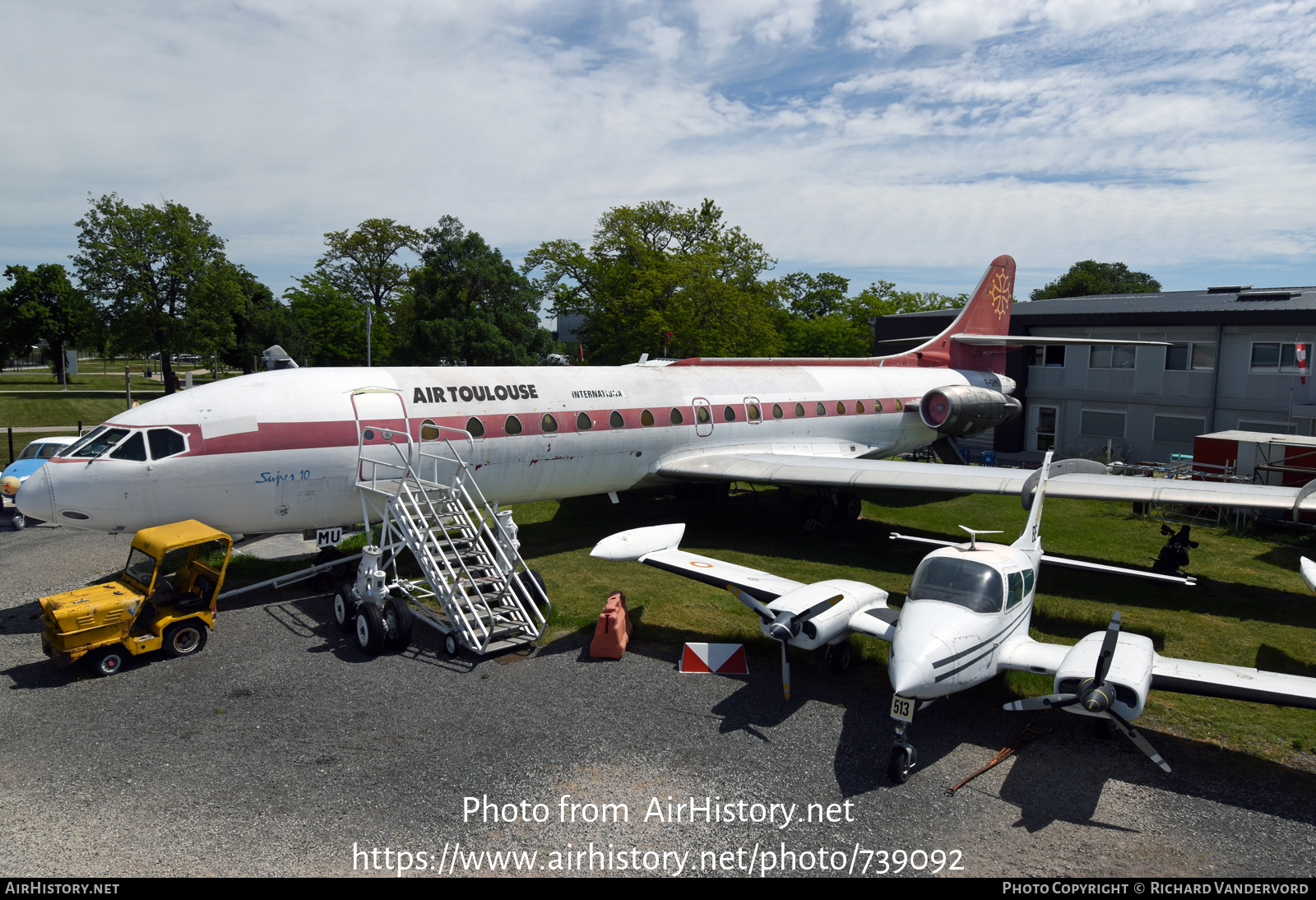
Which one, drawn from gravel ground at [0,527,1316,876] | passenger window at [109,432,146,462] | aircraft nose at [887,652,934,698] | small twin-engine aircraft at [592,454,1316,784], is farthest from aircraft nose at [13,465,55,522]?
aircraft nose at [887,652,934,698]

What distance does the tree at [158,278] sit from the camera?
137ft

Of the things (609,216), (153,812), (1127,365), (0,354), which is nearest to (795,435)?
(153,812)

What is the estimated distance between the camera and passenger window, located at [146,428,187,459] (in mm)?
11336

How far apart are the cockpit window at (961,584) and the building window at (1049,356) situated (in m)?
26.0

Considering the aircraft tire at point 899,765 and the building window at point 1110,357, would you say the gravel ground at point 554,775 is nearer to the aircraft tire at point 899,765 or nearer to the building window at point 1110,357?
the aircraft tire at point 899,765

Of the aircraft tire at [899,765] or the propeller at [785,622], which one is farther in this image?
the propeller at [785,622]

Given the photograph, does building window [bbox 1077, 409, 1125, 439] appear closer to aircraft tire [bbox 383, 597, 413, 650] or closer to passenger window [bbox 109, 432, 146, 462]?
aircraft tire [bbox 383, 597, 413, 650]

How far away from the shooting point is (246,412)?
11859mm

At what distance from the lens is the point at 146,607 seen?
10.6 meters

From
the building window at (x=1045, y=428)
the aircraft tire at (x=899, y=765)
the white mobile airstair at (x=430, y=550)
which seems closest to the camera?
the aircraft tire at (x=899, y=765)

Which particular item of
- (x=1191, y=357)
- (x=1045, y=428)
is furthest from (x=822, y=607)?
(x=1045, y=428)

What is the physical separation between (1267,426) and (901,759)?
25.8 metres

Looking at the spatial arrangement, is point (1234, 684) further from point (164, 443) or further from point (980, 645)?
point (164, 443)

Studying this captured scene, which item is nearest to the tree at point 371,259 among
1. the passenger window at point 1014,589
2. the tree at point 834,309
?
the tree at point 834,309
